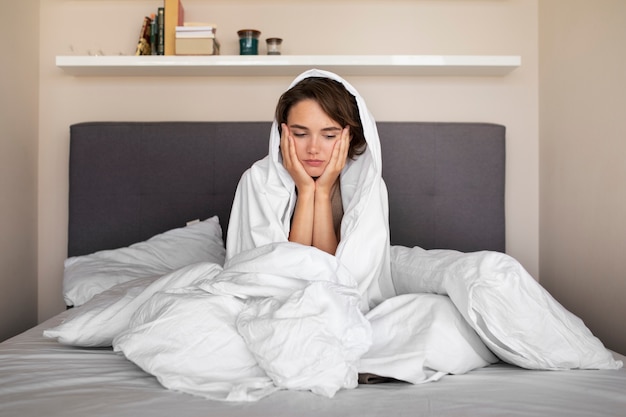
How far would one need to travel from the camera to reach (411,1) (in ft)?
9.93

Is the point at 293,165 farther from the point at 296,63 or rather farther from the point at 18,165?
the point at 18,165

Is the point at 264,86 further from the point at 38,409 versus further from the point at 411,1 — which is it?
the point at 38,409

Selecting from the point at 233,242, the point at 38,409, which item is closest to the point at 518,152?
the point at 233,242

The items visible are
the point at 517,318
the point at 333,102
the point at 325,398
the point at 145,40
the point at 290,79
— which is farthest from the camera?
the point at 290,79

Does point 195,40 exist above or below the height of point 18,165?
above

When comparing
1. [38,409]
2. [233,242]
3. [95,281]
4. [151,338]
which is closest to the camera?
[38,409]

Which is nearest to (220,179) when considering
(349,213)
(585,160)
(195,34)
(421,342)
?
(195,34)

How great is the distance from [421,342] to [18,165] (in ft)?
7.00

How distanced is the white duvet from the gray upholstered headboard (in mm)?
1068

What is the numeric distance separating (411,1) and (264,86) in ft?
2.59

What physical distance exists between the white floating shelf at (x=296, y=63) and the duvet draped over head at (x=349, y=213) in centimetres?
60

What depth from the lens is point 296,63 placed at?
9.16 ft

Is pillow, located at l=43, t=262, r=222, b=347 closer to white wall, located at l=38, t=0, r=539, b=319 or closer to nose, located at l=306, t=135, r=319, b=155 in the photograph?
nose, located at l=306, t=135, r=319, b=155

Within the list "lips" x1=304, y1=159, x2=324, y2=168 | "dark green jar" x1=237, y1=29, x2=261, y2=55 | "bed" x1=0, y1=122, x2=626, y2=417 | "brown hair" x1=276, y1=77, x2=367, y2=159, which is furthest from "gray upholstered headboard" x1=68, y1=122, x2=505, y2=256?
"lips" x1=304, y1=159, x2=324, y2=168
